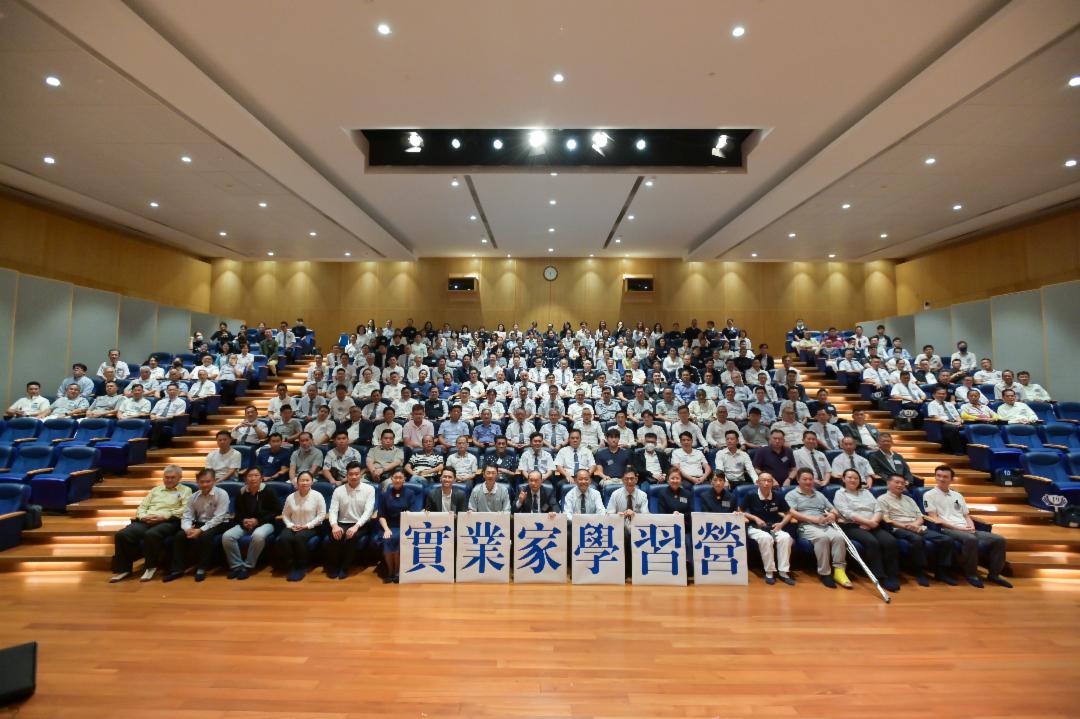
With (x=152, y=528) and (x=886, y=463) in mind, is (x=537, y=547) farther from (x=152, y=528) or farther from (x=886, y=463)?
(x=886, y=463)

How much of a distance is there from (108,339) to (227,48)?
7329 millimetres

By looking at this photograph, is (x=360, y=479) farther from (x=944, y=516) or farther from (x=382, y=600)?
(x=944, y=516)

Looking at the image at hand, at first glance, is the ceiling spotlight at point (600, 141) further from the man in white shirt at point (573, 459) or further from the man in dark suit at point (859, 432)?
the man in dark suit at point (859, 432)

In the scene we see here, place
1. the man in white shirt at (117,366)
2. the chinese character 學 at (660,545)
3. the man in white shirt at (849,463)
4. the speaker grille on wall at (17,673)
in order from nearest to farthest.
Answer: the speaker grille on wall at (17,673), the chinese character 學 at (660,545), the man in white shirt at (849,463), the man in white shirt at (117,366)

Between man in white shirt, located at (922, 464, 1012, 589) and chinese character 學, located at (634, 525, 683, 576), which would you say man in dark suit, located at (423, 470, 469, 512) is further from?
man in white shirt, located at (922, 464, 1012, 589)

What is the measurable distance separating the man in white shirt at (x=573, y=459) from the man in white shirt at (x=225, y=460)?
353 cm

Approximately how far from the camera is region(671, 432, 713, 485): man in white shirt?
A: 17.7 ft

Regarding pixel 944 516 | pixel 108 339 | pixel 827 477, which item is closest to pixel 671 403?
pixel 827 477

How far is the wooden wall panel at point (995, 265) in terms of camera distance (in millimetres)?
9062

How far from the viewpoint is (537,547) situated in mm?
4395

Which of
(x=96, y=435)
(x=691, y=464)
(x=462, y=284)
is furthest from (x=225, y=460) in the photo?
(x=462, y=284)

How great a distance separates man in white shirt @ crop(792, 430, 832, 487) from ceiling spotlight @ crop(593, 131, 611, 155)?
4.87 m

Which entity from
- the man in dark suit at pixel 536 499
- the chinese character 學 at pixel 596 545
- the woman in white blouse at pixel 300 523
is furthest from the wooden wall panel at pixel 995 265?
the woman in white blouse at pixel 300 523

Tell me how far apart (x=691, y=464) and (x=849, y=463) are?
1.62 m
